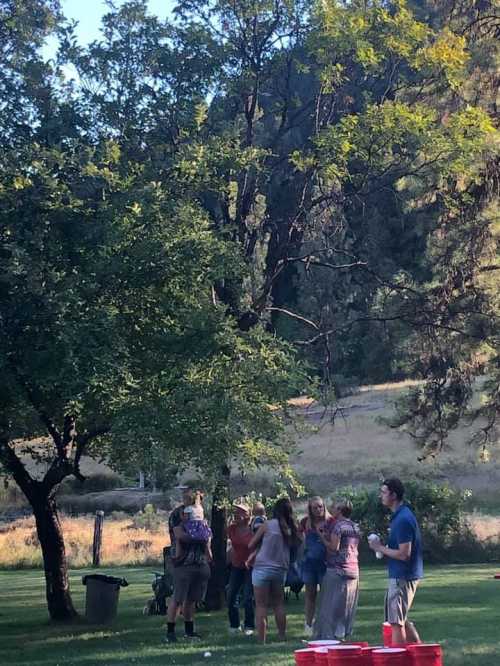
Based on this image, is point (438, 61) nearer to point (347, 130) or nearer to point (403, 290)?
point (347, 130)

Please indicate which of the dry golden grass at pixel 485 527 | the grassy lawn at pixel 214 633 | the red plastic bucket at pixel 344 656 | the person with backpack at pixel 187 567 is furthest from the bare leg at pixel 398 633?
the dry golden grass at pixel 485 527

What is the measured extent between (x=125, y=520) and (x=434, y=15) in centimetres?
2210

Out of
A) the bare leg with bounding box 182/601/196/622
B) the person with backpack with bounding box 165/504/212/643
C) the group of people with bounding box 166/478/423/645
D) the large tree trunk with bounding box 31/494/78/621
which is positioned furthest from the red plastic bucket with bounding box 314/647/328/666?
the large tree trunk with bounding box 31/494/78/621

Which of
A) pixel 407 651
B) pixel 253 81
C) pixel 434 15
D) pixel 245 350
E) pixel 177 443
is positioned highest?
pixel 434 15

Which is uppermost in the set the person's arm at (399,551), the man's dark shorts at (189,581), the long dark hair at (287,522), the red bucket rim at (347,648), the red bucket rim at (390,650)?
the long dark hair at (287,522)

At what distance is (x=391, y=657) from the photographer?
740 centimetres

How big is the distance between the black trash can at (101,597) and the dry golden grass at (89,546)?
12.8 m

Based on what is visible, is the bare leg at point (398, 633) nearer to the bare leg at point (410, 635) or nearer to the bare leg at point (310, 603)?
the bare leg at point (410, 635)

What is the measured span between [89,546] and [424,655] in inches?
933

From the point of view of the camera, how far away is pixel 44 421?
1426 centimetres

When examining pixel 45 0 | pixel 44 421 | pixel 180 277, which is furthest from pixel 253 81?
pixel 44 421

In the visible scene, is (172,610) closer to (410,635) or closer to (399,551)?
(410,635)

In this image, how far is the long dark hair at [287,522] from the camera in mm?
12074

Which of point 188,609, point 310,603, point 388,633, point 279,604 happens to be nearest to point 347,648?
point 388,633
